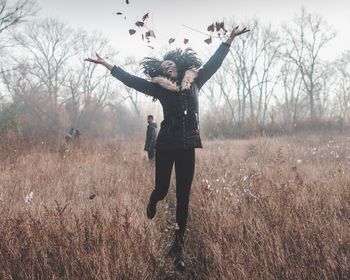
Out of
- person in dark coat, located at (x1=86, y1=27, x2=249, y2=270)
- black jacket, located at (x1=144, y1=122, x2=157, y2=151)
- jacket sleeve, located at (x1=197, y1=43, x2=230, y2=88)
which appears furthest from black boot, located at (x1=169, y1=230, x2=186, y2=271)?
black jacket, located at (x1=144, y1=122, x2=157, y2=151)

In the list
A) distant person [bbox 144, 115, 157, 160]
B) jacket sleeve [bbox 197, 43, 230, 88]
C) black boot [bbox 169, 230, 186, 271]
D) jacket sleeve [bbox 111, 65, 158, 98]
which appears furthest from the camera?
distant person [bbox 144, 115, 157, 160]

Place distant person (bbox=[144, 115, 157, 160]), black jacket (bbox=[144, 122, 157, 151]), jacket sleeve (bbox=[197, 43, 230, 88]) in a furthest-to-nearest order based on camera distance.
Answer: black jacket (bbox=[144, 122, 157, 151]), distant person (bbox=[144, 115, 157, 160]), jacket sleeve (bbox=[197, 43, 230, 88])

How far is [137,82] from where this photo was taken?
10.5 ft

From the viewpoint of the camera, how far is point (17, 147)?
8.90 meters

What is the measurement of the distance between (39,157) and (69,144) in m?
2.32

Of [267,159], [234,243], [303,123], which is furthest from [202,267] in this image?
[303,123]

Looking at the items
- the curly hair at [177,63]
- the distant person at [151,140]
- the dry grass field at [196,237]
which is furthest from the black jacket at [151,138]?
the curly hair at [177,63]

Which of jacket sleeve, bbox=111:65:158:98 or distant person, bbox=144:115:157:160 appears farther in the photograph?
distant person, bbox=144:115:157:160

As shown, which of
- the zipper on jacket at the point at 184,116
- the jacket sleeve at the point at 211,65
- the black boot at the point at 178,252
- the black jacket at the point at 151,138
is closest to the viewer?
the black boot at the point at 178,252

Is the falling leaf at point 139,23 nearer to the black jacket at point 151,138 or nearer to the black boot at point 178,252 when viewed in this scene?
the black boot at point 178,252

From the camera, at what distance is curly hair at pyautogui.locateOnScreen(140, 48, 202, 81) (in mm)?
3238

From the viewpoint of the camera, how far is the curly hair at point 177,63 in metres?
3.24

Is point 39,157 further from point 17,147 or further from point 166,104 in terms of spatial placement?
point 166,104

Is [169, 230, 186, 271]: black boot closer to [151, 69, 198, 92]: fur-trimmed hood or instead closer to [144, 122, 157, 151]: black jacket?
[151, 69, 198, 92]: fur-trimmed hood
